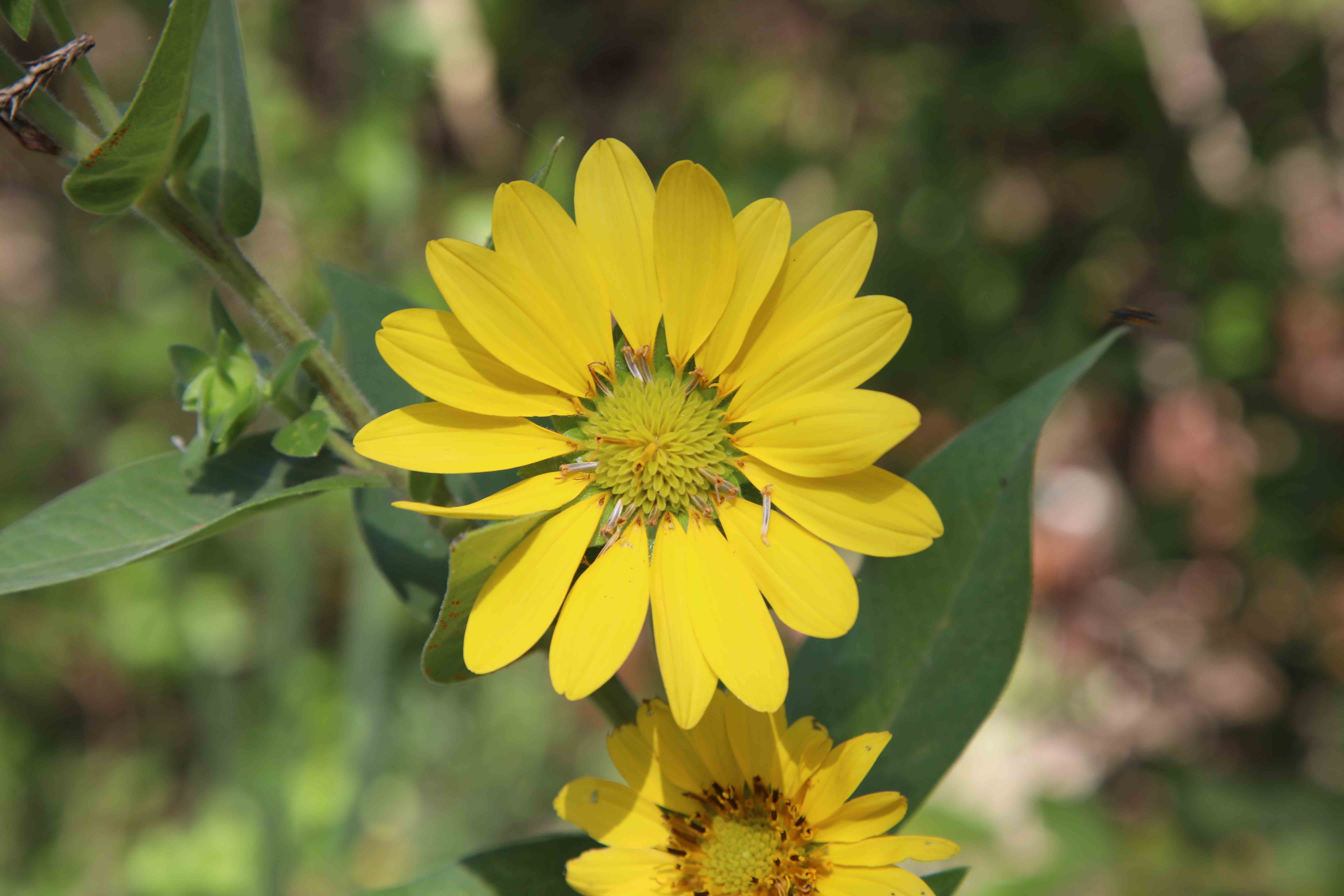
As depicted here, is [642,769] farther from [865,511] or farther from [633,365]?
[633,365]

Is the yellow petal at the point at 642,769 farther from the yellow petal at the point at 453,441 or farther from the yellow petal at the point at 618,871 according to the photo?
the yellow petal at the point at 453,441

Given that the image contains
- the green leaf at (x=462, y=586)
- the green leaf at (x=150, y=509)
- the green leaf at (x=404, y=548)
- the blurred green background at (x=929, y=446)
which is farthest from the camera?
the blurred green background at (x=929, y=446)

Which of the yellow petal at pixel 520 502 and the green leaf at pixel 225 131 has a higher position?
the green leaf at pixel 225 131

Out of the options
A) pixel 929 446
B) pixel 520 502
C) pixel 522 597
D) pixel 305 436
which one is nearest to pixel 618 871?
pixel 522 597

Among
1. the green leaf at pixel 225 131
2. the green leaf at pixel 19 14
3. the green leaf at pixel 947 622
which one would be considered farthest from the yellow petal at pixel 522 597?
the green leaf at pixel 19 14

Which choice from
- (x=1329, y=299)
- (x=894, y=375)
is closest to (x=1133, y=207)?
(x=1329, y=299)

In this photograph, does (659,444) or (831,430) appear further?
(659,444)
